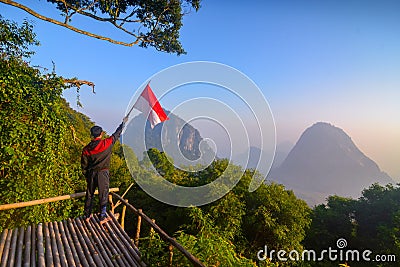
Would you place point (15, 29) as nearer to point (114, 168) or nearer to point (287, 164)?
point (114, 168)

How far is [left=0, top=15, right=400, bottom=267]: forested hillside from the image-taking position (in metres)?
5.39

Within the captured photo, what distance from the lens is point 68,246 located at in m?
3.76

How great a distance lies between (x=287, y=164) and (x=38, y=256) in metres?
169

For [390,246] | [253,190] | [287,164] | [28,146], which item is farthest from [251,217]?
[287,164]

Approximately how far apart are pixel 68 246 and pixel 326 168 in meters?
158

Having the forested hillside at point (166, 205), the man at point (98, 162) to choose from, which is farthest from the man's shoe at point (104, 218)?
the forested hillside at point (166, 205)

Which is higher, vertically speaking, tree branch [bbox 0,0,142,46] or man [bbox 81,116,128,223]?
tree branch [bbox 0,0,142,46]

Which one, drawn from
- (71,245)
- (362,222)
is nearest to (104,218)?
(71,245)

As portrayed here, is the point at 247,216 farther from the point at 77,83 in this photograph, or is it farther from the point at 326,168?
the point at 326,168

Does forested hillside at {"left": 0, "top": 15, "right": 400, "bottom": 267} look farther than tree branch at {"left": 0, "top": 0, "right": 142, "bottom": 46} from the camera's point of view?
No

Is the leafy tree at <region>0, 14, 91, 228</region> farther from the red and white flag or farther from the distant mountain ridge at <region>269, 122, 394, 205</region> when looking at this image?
the distant mountain ridge at <region>269, 122, 394, 205</region>

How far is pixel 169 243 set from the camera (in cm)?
325

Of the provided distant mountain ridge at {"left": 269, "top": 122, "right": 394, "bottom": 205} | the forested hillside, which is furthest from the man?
distant mountain ridge at {"left": 269, "top": 122, "right": 394, "bottom": 205}

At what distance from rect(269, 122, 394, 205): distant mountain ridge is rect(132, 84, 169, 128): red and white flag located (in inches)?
4620
